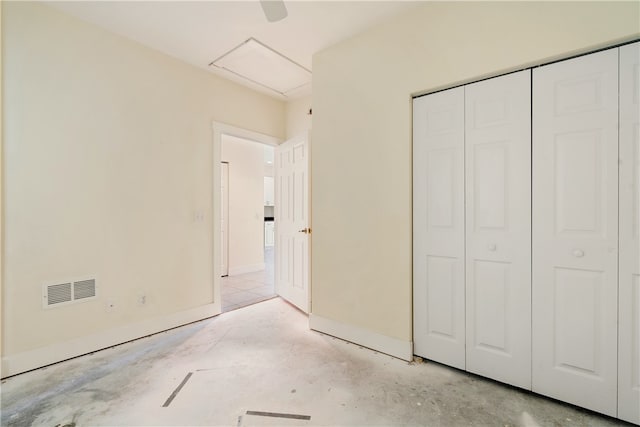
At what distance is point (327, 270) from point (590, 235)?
6.14ft

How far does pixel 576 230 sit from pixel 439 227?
0.75m

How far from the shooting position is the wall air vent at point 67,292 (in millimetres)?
2102

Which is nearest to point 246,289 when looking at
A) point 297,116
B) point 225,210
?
point 225,210

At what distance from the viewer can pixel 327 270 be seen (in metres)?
2.68

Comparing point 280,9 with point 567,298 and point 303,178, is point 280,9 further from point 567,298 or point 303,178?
point 567,298

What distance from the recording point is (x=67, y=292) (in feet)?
7.20

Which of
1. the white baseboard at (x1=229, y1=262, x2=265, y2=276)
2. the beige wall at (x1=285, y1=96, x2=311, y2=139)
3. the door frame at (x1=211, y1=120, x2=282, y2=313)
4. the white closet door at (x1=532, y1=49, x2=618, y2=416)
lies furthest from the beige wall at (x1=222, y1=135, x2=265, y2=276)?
the white closet door at (x1=532, y1=49, x2=618, y2=416)

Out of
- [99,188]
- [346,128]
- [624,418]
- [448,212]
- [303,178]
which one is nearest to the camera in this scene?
[624,418]

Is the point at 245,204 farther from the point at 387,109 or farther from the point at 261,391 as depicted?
the point at 261,391

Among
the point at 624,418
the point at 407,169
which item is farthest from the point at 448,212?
the point at 624,418

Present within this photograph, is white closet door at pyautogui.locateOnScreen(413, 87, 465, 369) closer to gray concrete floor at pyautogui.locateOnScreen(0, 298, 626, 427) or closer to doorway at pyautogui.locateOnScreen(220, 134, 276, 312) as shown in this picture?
gray concrete floor at pyautogui.locateOnScreen(0, 298, 626, 427)

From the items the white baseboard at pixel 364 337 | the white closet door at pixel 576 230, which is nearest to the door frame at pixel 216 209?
the white baseboard at pixel 364 337

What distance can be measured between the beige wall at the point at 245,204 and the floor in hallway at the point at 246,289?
32 centimetres

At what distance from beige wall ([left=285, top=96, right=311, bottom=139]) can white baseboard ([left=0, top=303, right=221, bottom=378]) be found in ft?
8.14
